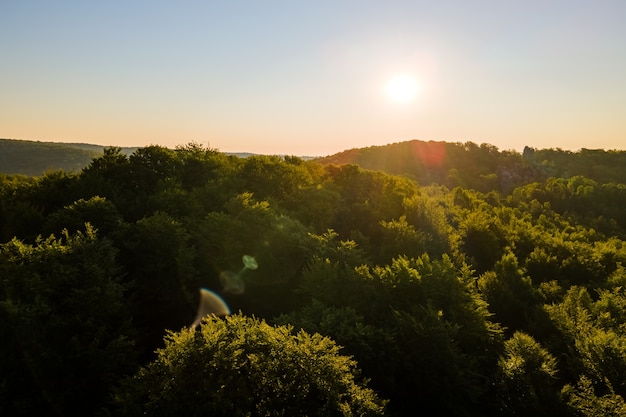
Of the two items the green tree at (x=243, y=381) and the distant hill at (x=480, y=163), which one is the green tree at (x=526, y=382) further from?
the distant hill at (x=480, y=163)

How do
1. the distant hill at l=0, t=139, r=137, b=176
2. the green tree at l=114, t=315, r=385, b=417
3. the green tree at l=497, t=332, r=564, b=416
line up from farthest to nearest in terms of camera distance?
the distant hill at l=0, t=139, r=137, b=176
the green tree at l=497, t=332, r=564, b=416
the green tree at l=114, t=315, r=385, b=417

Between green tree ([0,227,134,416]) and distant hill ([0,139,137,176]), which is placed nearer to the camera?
green tree ([0,227,134,416])

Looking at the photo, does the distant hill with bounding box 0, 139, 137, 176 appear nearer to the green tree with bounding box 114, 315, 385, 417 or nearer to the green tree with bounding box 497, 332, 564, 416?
the green tree with bounding box 114, 315, 385, 417

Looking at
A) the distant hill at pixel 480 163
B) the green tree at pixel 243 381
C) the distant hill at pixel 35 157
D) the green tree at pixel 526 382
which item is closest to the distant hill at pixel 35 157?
the distant hill at pixel 35 157

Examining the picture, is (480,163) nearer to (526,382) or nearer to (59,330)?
(526,382)

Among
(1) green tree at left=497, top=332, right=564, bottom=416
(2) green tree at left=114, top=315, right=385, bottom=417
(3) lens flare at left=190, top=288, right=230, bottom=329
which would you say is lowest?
(1) green tree at left=497, top=332, right=564, bottom=416

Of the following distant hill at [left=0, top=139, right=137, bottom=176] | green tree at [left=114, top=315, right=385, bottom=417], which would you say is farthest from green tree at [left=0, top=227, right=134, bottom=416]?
distant hill at [left=0, top=139, right=137, bottom=176]

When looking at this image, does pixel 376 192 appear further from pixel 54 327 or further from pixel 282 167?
pixel 54 327
